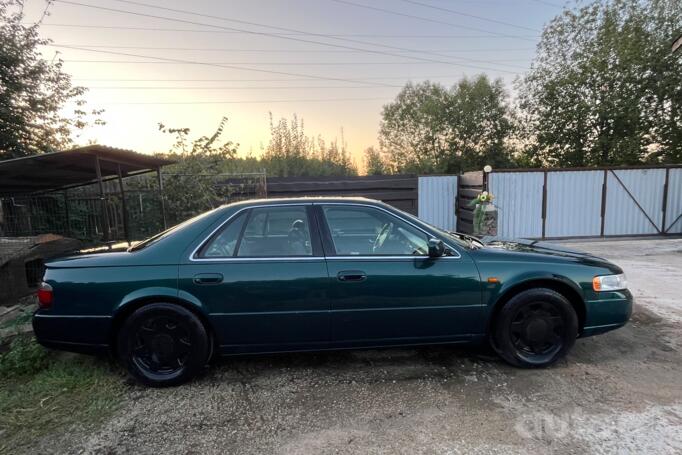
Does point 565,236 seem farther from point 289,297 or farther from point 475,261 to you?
point 289,297

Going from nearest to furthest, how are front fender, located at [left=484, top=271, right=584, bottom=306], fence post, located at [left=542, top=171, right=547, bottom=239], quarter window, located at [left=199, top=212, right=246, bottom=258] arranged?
quarter window, located at [left=199, top=212, right=246, bottom=258]
front fender, located at [left=484, top=271, right=584, bottom=306]
fence post, located at [left=542, top=171, right=547, bottom=239]

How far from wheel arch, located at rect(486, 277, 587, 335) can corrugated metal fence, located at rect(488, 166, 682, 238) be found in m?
7.68

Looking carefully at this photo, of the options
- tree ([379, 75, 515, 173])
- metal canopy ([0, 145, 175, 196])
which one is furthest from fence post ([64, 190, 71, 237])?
tree ([379, 75, 515, 173])

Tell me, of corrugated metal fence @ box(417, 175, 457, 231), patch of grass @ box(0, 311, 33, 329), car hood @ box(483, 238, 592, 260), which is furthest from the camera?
corrugated metal fence @ box(417, 175, 457, 231)

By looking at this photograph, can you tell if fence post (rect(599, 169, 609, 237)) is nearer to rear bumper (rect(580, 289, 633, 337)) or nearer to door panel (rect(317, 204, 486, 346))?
rear bumper (rect(580, 289, 633, 337))

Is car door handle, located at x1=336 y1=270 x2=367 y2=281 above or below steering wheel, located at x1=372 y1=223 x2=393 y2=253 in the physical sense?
below

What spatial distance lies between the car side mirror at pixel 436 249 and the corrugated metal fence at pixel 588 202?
8.25 m

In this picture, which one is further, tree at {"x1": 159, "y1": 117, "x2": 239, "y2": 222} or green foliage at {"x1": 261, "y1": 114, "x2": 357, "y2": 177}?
green foliage at {"x1": 261, "y1": 114, "x2": 357, "y2": 177}

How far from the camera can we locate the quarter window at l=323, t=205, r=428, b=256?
2984 mm

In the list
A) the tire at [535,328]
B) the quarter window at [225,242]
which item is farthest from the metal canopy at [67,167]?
the tire at [535,328]

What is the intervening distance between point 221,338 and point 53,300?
134cm

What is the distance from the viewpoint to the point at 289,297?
9.25 feet

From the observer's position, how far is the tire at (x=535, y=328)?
3016mm

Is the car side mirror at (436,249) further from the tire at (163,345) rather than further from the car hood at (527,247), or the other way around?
the tire at (163,345)
